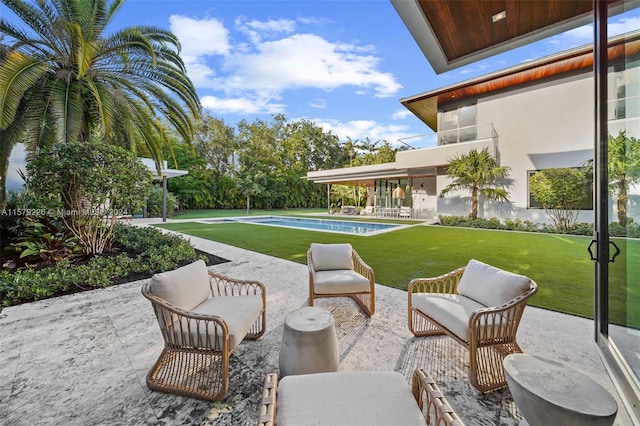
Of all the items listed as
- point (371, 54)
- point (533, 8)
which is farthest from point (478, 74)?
point (533, 8)

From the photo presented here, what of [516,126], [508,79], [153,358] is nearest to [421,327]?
[153,358]

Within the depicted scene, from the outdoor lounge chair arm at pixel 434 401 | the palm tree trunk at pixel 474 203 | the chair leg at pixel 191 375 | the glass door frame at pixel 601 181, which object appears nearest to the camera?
the outdoor lounge chair arm at pixel 434 401

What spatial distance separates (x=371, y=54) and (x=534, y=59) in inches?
272

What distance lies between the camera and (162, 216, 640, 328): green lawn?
248cm

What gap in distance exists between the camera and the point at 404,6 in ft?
7.77

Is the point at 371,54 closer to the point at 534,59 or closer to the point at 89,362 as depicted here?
the point at 534,59

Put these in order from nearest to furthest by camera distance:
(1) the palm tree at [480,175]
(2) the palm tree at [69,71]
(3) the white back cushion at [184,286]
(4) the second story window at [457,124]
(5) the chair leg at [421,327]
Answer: (3) the white back cushion at [184,286] < (5) the chair leg at [421,327] < (2) the palm tree at [69,71] < (1) the palm tree at [480,175] < (4) the second story window at [457,124]

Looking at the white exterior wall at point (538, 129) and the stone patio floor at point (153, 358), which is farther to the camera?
the white exterior wall at point (538, 129)

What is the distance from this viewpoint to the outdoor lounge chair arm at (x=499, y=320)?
2.14m

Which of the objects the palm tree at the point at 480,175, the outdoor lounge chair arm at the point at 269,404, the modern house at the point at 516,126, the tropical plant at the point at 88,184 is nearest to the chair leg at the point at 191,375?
the outdoor lounge chair arm at the point at 269,404

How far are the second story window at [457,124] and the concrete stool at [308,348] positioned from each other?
13921 millimetres

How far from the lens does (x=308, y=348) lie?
1975mm

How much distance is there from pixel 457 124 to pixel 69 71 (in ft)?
51.2

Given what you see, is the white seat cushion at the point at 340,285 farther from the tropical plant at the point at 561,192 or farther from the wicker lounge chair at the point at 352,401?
the tropical plant at the point at 561,192
